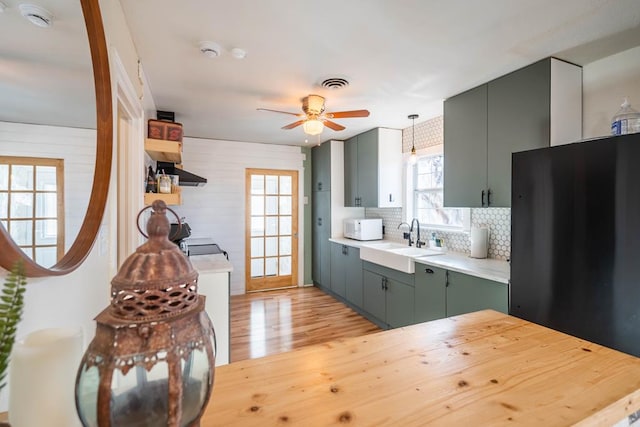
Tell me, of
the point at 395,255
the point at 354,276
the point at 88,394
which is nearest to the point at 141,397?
the point at 88,394

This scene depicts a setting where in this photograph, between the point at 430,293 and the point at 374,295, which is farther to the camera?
the point at 374,295

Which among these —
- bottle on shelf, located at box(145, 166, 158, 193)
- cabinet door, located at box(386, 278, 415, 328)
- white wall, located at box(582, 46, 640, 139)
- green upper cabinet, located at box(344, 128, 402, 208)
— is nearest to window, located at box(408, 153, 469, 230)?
green upper cabinet, located at box(344, 128, 402, 208)

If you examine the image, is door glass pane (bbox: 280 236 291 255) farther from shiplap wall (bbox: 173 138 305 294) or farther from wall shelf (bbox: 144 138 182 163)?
wall shelf (bbox: 144 138 182 163)

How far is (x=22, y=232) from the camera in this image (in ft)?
2.58

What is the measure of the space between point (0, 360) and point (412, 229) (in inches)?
148

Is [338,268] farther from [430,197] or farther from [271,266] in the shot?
[430,197]

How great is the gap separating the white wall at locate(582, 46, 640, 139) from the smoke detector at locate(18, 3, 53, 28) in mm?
2991

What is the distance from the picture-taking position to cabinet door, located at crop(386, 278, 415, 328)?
117 inches

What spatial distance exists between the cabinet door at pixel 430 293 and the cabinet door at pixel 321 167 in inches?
88.5

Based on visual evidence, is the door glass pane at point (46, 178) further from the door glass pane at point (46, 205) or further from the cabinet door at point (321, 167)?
the cabinet door at point (321, 167)

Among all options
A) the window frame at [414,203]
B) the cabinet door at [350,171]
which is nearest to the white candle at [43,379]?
the window frame at [414,203]

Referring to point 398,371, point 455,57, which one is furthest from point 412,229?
point 398,371

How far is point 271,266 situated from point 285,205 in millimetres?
1035

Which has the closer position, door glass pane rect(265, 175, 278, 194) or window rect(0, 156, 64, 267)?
window rect(0, 156, 64, 267)
